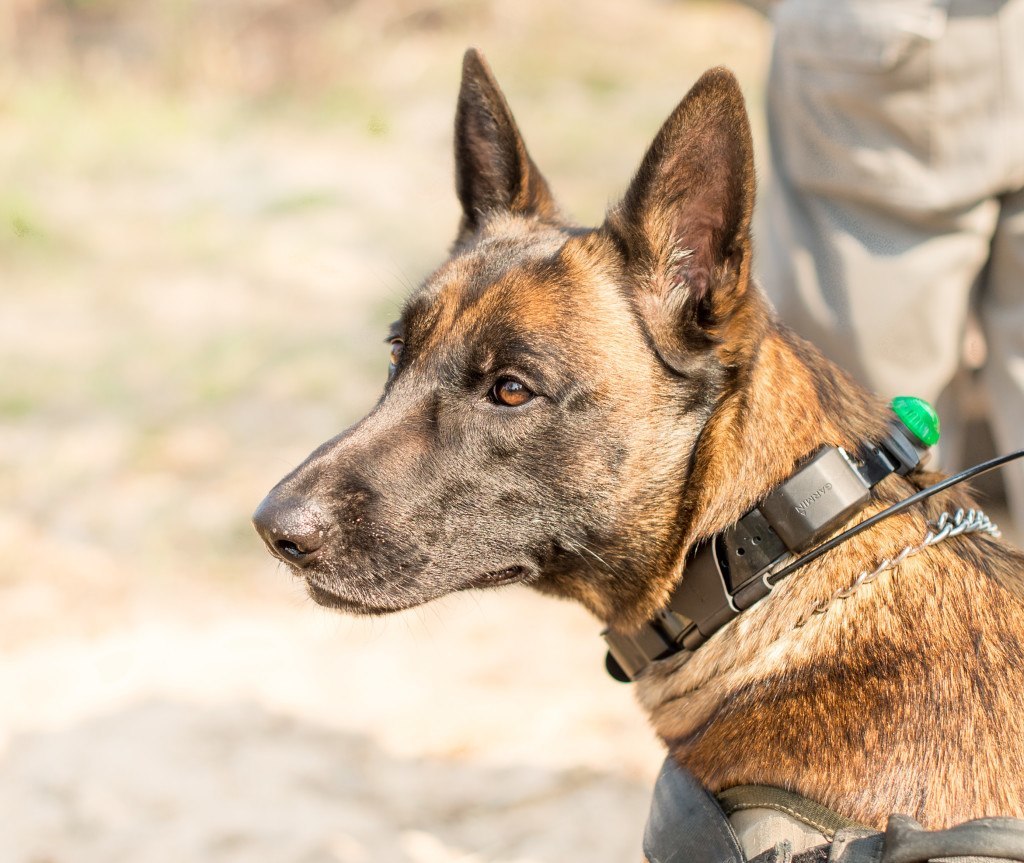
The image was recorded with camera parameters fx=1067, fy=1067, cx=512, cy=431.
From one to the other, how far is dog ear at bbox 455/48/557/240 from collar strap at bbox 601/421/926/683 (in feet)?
3.79

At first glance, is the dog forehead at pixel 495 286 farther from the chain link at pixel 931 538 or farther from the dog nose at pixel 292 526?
the chain link at pixel 931 538

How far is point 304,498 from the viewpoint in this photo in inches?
91.0

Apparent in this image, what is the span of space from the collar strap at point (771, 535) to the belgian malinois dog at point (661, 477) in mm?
39

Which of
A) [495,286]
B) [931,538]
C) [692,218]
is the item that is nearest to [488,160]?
[495,286]

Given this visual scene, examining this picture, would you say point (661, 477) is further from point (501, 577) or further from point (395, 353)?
point (395, 353)

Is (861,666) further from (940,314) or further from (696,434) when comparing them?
(940,314)

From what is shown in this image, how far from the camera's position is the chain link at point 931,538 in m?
2.10

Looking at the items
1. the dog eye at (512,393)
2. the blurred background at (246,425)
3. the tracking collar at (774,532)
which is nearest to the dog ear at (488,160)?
the blurred background at (246,425)

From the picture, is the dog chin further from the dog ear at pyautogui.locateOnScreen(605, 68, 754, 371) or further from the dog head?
the dog ear at pyautogui.locateOnScreen(605, 68, 754, 371)

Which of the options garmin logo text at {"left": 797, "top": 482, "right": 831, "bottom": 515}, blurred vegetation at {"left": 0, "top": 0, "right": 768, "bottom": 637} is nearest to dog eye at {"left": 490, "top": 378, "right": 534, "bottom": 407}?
garmin logo text at {"left": 797, "top": 482, "right": 831, "bottom": 515}

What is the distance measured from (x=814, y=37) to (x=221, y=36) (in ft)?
31.1

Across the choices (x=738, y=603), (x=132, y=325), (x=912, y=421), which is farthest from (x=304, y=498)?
(x=132, y=325)

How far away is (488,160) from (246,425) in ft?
11.1

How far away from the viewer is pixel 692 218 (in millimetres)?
2293
